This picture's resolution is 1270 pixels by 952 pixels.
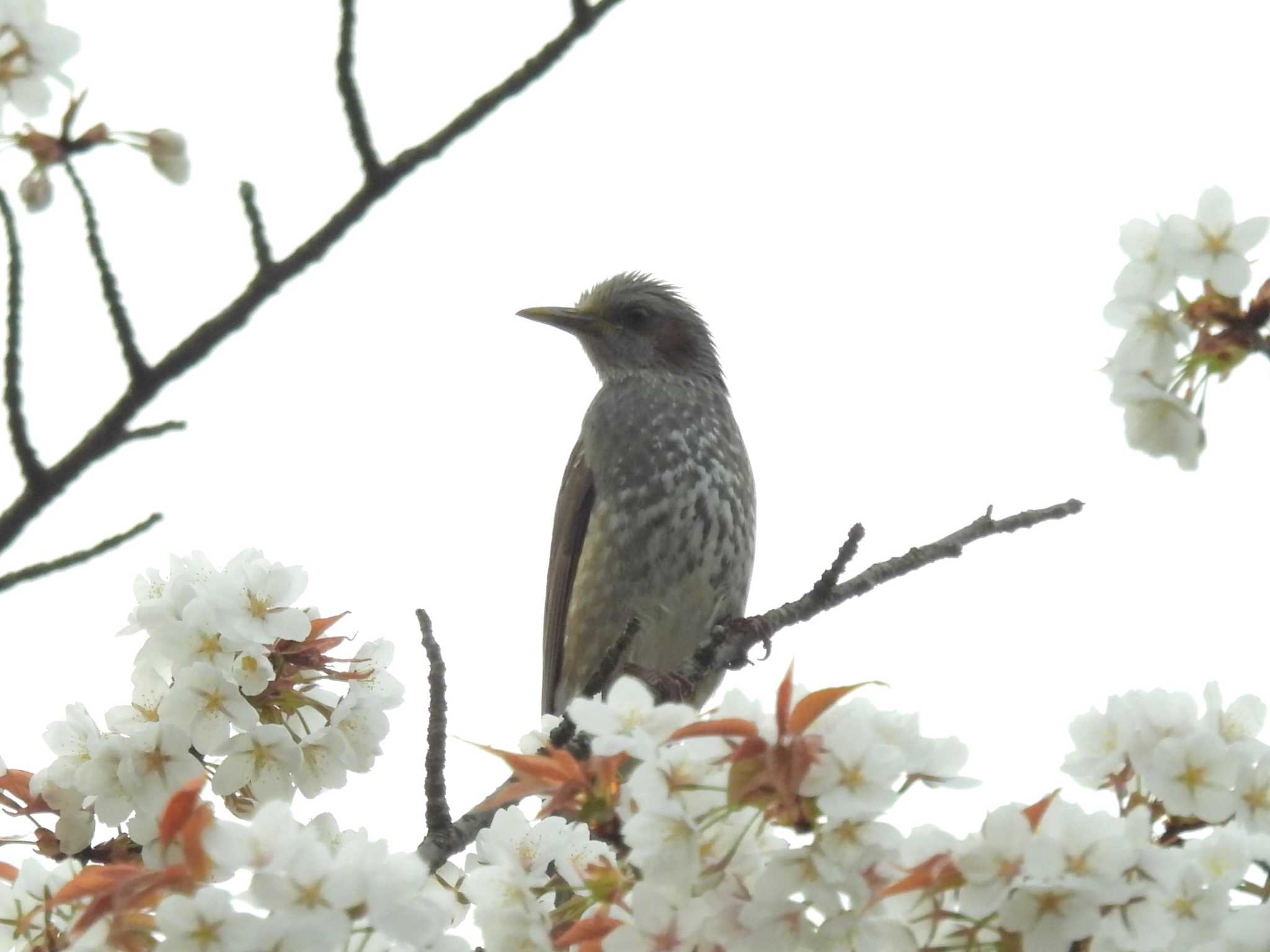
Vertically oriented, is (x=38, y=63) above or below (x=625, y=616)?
below

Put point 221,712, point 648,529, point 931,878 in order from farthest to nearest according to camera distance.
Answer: point 648,529 → point 221,712 → point 931,878

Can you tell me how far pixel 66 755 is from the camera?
271 cm

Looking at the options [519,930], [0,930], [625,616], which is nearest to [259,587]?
[0,930]

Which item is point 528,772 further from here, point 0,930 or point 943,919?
point 0,930

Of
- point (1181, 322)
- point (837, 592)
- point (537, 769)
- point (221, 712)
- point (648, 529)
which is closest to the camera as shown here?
point (537, 769)

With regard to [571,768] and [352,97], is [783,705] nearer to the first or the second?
[571,768]

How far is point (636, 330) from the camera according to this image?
800 cm

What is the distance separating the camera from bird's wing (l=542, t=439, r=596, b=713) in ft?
22.7

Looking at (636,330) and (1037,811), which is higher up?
(636,330)

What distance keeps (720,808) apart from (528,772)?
0.24 metres

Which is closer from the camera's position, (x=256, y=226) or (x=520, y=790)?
(x=256, y=226)

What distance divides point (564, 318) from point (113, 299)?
20.6 feet

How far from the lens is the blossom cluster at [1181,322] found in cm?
225

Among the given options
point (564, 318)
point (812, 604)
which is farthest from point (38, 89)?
point (564, 318)
